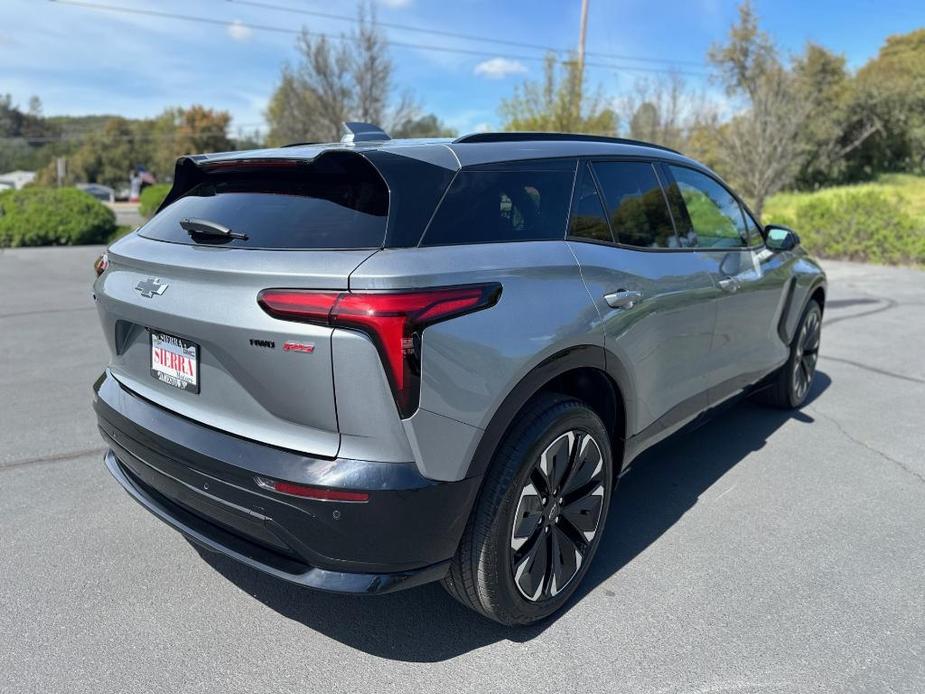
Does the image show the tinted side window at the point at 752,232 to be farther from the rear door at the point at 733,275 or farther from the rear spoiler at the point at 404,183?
the rear spoiler at the point at 404,183

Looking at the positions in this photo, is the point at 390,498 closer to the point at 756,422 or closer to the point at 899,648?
the point at 899,648

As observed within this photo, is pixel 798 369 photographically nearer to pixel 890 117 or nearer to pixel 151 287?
pixel 151 287

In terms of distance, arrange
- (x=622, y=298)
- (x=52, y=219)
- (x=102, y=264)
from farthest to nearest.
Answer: (x=52, y=219) → (x=102, y=264) → (x=622, y=298)

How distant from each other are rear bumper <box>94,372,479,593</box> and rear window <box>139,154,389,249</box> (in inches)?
26.5

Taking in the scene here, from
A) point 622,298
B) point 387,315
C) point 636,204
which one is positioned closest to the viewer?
point 387,315

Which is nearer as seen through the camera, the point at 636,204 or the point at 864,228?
the point at 636,204

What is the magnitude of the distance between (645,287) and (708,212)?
4.50ft

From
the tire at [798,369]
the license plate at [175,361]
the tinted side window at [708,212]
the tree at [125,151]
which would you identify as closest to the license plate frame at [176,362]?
the license plate at [175,361]

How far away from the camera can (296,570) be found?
2184 millimetres

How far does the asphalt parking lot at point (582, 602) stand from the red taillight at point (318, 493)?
2.45 feet

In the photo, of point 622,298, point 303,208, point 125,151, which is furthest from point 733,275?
point 125,151

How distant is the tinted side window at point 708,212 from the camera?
12.2 ft

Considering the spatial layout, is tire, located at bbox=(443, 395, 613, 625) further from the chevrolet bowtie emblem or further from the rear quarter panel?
the chevrolet bowtie emblem

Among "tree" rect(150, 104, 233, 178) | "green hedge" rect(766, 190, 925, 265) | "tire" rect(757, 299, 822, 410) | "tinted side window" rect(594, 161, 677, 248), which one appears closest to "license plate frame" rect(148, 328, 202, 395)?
"tinted side window" rect(594, 161, 677, 248)
